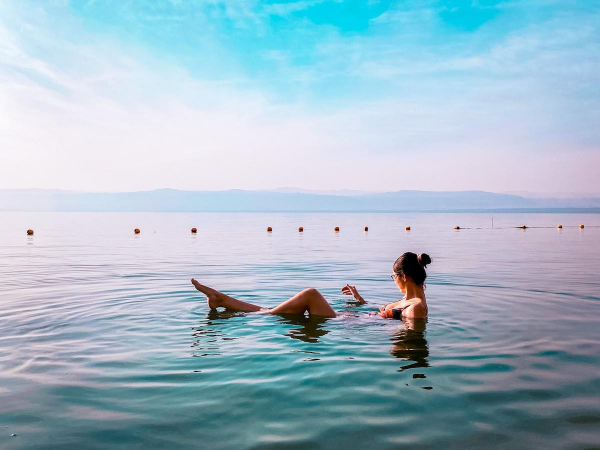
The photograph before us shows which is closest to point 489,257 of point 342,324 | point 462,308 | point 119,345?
point 462,308

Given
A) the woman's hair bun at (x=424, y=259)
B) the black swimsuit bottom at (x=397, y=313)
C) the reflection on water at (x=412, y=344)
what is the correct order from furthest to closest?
the black swimsuit bottom at (x=397, y=313) → the woman's hair bun at (x=424, y=259) → the reflection on water at (x=412, y=344)

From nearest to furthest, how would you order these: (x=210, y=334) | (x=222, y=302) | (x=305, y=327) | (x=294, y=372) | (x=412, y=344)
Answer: (x=294, y=372) → (x=412, y=344) → (x=210, y=334) → (x=305, y=327) → (x=222, y=302)

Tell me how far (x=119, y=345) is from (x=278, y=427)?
12.9 feet

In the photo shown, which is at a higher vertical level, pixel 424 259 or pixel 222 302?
pixel 424 259

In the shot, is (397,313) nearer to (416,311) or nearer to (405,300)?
(405,300)

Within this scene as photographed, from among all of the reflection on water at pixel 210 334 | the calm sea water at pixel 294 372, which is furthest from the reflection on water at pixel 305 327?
the reflection on water at pixel 210 334

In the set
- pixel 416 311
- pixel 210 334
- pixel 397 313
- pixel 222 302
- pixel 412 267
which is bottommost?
pixel 210 334

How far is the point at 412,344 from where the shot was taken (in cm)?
801

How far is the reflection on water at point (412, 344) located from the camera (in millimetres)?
7055

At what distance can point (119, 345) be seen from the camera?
7828 mm

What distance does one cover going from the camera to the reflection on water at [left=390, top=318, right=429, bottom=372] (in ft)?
23.1

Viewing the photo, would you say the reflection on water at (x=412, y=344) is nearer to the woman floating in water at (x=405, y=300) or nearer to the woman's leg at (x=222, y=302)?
the woman floating in water at (x=405, y=300)

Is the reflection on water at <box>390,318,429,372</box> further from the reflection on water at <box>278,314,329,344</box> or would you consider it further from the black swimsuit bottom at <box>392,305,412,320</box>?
the reflection on water at <box>278,314,329,344</box>

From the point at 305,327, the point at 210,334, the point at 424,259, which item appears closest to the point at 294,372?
the point at 210,334
